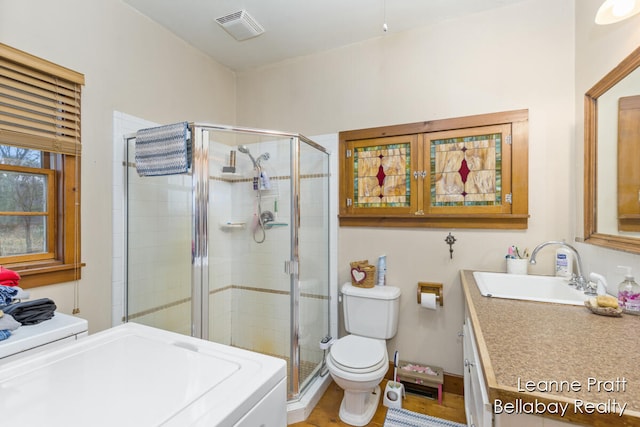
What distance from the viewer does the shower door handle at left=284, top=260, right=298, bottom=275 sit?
212cm

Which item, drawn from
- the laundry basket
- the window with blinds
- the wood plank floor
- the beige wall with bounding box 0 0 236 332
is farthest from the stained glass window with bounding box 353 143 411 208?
the window with blinds

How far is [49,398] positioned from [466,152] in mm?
2320

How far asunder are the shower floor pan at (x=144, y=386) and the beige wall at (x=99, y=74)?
1.02 m

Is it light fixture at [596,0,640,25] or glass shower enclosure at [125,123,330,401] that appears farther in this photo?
glass shower enclosure at [125,123,330,401]

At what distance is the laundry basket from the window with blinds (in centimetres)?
174

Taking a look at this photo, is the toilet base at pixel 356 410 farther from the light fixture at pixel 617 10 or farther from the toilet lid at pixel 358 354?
the light fixture at pixel 617 10

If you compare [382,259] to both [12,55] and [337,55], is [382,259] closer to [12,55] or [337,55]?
[337,55]

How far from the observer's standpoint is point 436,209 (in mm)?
2162

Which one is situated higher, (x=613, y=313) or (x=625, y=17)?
(x=625, y=17)

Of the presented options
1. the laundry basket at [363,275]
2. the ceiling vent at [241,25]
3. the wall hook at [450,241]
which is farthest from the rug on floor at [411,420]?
the ceiling vent at [241,25]

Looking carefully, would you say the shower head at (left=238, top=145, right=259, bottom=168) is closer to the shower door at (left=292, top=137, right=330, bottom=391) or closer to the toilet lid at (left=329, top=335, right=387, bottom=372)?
the shower door at (left=292, top=137, right=330, bottom=391)

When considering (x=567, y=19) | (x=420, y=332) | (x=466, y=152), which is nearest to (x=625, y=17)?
(x=567, y=19)

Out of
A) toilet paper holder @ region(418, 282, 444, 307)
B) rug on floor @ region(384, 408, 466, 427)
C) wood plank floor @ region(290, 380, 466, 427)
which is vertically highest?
toilet paper holder @ region(418, 282, 444, 307)

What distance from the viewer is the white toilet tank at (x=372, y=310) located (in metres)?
2.13
